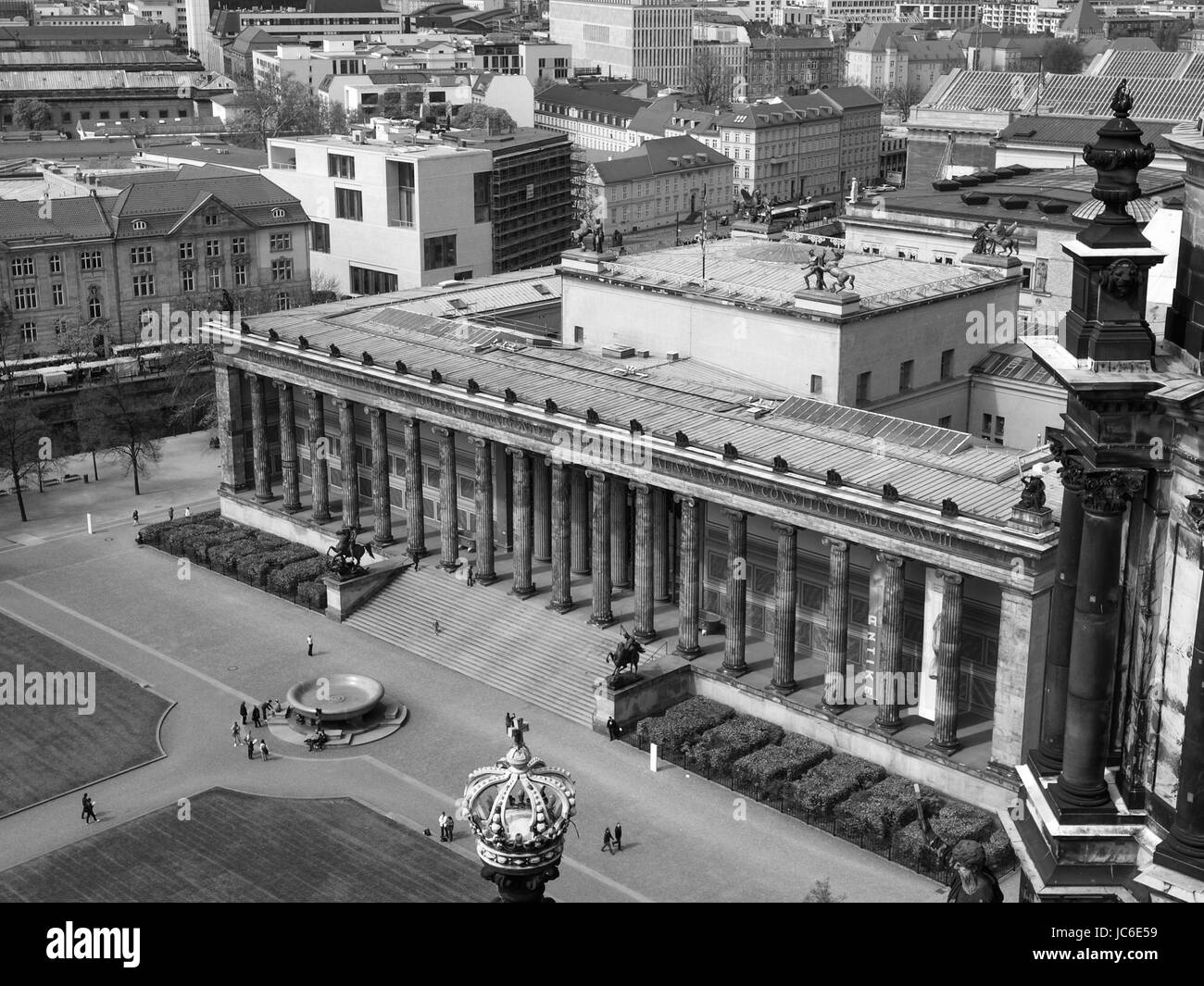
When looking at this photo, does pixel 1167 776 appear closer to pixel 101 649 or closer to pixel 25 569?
pixel 101 649

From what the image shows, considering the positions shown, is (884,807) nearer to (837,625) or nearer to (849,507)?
(837,625)

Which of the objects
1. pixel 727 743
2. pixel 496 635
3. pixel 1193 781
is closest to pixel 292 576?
pixel 496 635

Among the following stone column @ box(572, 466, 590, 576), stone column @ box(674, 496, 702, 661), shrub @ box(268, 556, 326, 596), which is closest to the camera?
stone column @ box(674, 496, 702, 661)

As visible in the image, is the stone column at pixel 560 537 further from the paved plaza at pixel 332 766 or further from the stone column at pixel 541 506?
the stone column at pixel 541 506

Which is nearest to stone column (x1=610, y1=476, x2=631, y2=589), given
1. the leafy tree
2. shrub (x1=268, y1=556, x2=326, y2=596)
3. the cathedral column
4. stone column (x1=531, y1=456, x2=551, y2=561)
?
stone column (x1=531, y1=456, x2=551, y2=561)

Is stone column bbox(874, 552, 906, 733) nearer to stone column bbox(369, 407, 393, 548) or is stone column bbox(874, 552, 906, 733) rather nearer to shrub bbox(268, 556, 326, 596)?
stone column bbox(369, 407, 393, 548)

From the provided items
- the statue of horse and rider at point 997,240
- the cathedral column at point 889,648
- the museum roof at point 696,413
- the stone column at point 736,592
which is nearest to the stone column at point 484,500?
the museum roof at point 696,413
